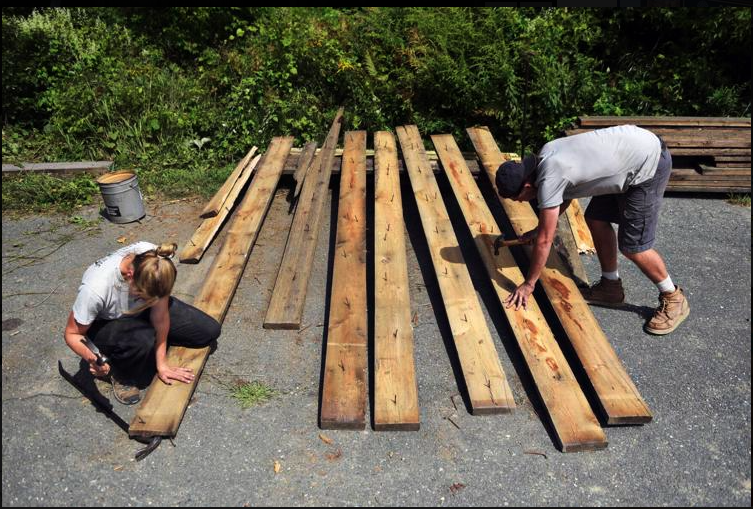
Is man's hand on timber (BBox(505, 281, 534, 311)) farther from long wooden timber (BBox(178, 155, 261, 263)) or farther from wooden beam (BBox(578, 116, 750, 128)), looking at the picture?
wooden beam (BBox(578, 116, 750, 128))

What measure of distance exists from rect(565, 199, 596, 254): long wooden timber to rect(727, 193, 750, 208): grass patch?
70.3 inches

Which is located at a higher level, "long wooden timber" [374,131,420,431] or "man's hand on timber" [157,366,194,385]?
"man's hand on timber" [157,366,194,385]

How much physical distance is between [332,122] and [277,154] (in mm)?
1218

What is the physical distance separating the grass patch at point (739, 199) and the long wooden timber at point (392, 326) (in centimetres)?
Answer: 344

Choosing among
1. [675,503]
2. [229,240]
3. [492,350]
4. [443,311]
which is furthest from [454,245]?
[675,503]

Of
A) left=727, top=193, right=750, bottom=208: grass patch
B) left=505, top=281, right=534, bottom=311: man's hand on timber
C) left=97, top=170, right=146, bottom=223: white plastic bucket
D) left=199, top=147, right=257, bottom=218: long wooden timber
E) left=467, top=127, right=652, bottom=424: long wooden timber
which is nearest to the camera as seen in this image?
left=467, top=127, right=652, bottom=424: long wooden timber

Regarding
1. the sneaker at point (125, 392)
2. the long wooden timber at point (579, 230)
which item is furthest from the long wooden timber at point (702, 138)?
the sneaker at point (125, 392)

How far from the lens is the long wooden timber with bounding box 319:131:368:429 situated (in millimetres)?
3127

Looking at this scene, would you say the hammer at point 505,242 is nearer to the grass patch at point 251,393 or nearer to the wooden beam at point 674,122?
the grass patch at point 251,393

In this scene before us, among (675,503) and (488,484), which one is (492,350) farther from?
(675,503)

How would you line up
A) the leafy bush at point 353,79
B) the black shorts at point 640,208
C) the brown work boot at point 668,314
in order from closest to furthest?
the black shorts at point 640,208 < the brown work boot at point 668,314 < the leafy bush at point 353,79

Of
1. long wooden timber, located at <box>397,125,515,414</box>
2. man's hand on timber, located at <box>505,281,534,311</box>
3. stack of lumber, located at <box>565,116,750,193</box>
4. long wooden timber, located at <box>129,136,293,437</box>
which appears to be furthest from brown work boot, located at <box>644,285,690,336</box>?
long wooden timber, located at <box>129,136,293,437</box>

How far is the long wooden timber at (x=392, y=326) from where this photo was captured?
3.10 meters

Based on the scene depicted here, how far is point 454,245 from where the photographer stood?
4.46 m
